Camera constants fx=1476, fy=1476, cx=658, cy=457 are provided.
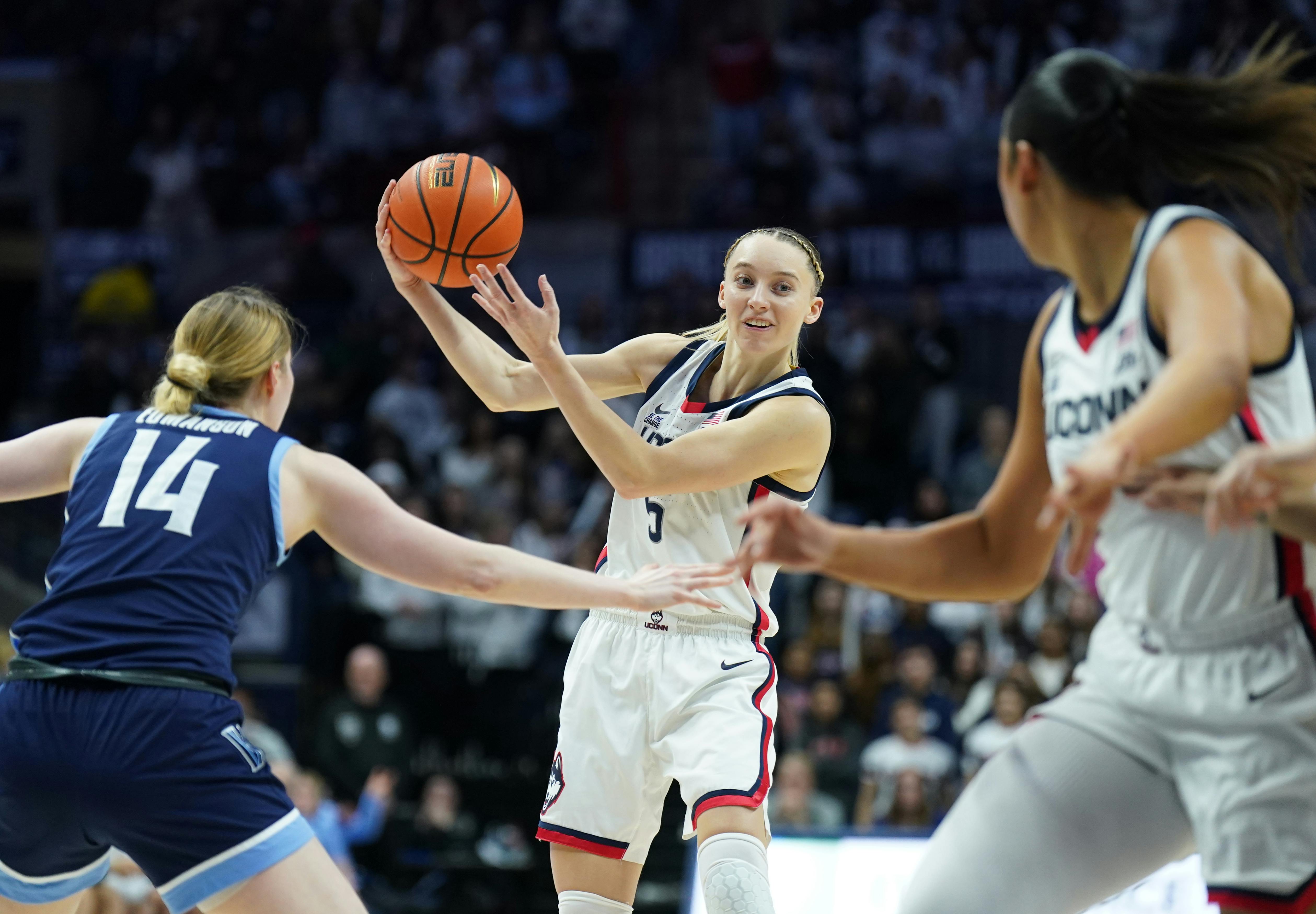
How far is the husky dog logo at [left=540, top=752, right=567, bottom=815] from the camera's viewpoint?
417 cm

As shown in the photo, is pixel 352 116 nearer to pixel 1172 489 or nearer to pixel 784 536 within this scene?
pixel 784 536

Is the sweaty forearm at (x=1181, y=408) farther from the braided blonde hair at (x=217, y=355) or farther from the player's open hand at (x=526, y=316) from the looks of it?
the braided blonde hair at (x=217, y=355)

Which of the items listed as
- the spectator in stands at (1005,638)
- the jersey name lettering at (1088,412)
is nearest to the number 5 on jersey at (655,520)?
the jersey name lettering at (1088,412)

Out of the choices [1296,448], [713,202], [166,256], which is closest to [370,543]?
[1296,448]

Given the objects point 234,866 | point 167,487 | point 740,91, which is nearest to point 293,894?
point 234,866

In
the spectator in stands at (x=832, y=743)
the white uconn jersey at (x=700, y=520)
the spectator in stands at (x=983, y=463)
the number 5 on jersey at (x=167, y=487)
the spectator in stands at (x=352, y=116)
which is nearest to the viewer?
the number 5 on jersey at (x=167, y=487)

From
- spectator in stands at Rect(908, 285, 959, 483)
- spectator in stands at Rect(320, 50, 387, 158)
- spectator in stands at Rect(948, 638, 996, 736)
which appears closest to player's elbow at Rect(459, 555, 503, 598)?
spectator in stands at Rect(948, 638, 996, 736)

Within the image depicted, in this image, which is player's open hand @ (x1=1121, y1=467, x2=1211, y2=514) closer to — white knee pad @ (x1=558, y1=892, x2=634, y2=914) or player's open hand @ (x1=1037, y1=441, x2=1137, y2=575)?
player's open hand @ (x1=1037, y1=441, x2=1137, y2=575)

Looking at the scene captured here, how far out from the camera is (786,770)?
351 inches

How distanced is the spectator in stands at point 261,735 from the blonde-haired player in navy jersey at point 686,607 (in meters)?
4.90

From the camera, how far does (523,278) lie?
45.6ft

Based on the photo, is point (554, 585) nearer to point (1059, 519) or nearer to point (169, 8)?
point (1059, 519)

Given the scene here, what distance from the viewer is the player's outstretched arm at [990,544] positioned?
3.08 metres

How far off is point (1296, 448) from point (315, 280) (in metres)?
12.1
